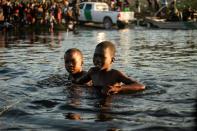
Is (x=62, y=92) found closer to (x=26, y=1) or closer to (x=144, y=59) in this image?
(x=144, y=59)

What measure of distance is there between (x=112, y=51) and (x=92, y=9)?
31347 mm

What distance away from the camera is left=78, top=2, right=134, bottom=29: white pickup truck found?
36.9 meters

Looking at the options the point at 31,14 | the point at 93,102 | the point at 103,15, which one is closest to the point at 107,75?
the point at 93,102

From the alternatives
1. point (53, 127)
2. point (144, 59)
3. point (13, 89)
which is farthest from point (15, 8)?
point (53, 127)

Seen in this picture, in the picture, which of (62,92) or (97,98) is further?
(62,92)

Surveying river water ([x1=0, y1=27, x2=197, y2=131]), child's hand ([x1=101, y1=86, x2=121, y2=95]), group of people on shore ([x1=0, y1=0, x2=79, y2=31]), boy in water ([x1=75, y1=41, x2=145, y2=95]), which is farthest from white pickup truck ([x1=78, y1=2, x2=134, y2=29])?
child's hand ([x1=101, y1=86, x2=121, y2=95])

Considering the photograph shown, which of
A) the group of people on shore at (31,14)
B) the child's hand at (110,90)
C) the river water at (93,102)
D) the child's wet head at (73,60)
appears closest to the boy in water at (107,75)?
the child's hand at (110,90)

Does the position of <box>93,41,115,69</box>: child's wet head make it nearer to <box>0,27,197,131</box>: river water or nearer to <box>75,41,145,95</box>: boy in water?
<box>75,41,145,95</box>: boy in water

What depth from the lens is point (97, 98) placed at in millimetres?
7215

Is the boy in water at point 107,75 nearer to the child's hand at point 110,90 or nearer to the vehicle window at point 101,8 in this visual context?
the child's hand at point 110,90

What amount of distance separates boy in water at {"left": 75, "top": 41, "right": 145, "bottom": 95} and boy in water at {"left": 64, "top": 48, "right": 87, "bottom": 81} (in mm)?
465

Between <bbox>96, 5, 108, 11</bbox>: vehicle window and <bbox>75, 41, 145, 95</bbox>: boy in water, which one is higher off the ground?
<bbox>75, 41, 145, 95</bbox>: boy in water

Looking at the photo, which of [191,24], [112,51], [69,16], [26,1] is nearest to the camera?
[112,51]

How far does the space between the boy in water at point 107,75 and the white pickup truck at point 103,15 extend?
96.5 feet
